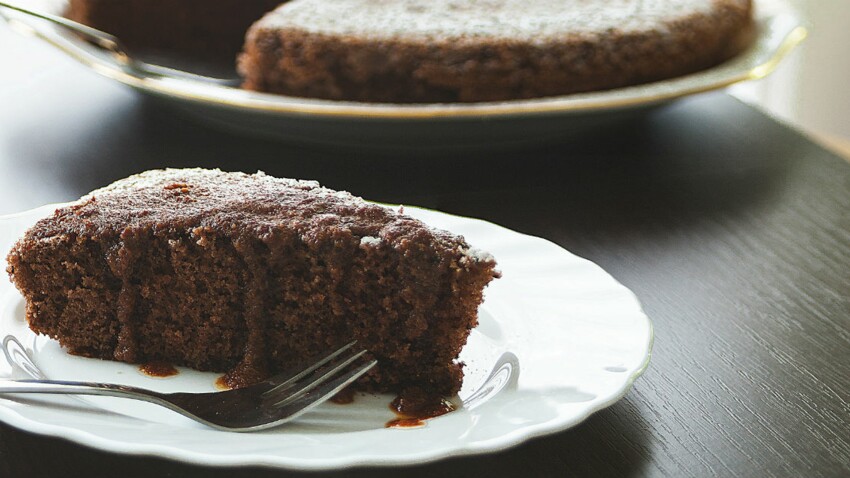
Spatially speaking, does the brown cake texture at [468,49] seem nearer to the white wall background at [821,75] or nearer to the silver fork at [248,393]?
the silver fork at [248,393]

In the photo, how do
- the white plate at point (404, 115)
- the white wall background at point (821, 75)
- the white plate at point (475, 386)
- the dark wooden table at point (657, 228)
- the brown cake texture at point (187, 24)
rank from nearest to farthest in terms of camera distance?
the white plate at point (475, 386) < the dark wooden table at point (657, 228) < the white plate at point (404, 115) < the brown cake texture at point (187, 24) < the white wall background at point (821, 75)

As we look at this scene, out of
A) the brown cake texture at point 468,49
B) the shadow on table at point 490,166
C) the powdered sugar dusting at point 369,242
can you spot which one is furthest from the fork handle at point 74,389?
the brown cake texture at point 468,49

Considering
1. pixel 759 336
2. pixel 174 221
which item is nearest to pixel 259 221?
pixel 174 221

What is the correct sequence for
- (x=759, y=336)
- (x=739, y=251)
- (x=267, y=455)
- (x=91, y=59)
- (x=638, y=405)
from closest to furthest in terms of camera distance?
(x=267, y=455)
(x=638, y=405)
(x=759, y=336)
(x=739, y=251)
(x=91, y=59)

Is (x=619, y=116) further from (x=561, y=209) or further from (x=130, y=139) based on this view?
(x=130, y=139)

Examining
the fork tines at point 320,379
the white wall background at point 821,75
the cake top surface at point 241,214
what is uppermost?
the cake top surface at point 241,214

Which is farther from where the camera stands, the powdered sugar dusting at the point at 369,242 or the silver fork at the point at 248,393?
the powdered sugar dusting at the point at 369,242

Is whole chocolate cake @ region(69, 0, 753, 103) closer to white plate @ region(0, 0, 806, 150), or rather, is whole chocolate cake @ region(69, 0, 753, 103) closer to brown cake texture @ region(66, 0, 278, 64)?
white plate @ region(0, 0, 806, 150)
